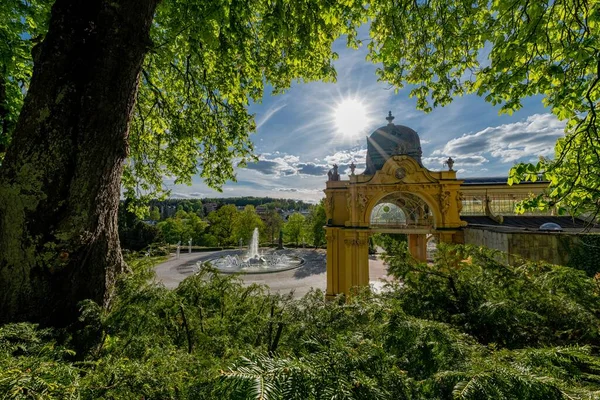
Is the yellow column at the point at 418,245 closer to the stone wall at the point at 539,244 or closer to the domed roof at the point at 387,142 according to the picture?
the domed roof at the point at 387,142

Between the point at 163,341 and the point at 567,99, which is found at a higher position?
the point at 567,99

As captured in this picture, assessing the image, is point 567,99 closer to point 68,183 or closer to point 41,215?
point 68,183

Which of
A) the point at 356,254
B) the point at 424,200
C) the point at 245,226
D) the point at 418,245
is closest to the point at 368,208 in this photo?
the point at 356,254

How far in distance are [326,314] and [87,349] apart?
63.2 inches

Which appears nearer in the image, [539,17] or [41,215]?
[41,215]

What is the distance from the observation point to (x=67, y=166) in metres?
2.07

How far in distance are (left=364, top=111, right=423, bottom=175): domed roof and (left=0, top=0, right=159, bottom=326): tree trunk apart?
1702cm

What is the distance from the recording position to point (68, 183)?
208 centimetres

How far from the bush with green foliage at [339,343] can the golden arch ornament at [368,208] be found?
8.95m

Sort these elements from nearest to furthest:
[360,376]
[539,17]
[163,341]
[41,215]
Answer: [360,376]
[163,341]
[41,215]
[539,17]

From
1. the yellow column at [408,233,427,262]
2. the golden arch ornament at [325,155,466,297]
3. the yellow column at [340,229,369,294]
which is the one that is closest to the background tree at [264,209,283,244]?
the yellow column at [408,233,427,262]

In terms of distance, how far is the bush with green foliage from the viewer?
92 cm

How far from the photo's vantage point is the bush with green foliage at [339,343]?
92 centimetres

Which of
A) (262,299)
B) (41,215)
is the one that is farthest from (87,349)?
(262,299)
